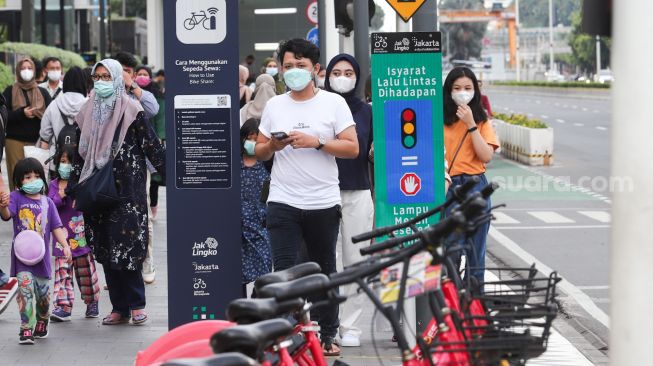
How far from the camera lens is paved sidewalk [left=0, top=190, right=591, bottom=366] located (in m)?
8.28

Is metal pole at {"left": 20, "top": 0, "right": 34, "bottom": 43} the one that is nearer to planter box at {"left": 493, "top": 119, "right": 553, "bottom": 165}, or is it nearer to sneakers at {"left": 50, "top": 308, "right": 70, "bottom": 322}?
planter box at {"left": 493, "top": 119, "right": 553, "bottom": 165}

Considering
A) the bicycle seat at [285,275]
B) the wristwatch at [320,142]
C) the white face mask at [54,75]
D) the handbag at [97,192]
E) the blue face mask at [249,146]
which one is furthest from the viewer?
the white face mask at [54,75]

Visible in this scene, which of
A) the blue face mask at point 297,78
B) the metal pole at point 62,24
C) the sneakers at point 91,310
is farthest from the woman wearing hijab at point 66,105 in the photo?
the metal pole at point 62,24

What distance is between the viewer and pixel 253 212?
917 cm

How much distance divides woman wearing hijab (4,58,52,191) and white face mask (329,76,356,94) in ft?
A: 24.1

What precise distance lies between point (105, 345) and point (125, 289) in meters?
0.81

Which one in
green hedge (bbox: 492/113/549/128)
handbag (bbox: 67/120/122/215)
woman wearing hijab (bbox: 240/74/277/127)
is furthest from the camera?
green hedge (bbox: 492/113/549/128)

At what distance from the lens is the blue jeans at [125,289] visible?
30.9 feet

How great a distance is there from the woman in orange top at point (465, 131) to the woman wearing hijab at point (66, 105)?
417cm

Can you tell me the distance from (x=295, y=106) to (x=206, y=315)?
143 cm

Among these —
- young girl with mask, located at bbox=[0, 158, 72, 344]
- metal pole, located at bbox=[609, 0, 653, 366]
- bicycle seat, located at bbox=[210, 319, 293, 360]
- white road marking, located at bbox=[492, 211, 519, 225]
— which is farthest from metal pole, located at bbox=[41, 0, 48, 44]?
bicycle seat, located at bbox=[210, 319, 293, 360]

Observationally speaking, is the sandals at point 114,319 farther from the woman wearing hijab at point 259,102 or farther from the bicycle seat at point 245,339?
the bicycle seat at point 245,339

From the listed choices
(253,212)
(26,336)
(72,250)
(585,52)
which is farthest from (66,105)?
(585,52)

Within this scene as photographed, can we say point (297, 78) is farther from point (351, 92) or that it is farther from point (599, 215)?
point (599, 215)
